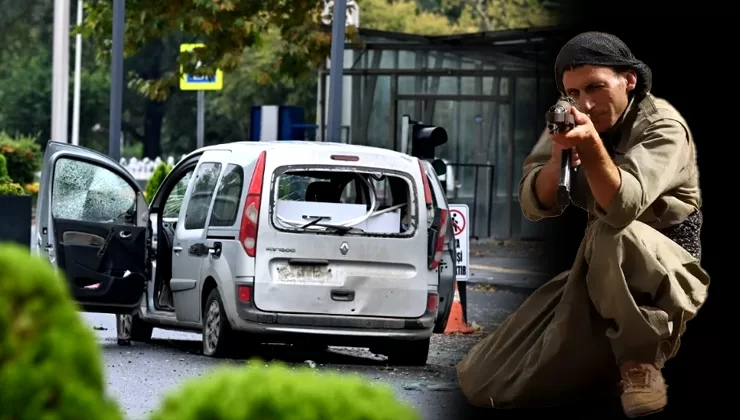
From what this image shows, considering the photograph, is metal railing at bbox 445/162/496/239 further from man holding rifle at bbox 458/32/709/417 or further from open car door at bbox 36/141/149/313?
man holding rifle at bbox 458/32/709/417

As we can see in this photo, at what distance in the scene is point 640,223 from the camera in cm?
308

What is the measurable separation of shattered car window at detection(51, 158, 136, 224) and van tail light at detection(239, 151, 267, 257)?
116 centimetres

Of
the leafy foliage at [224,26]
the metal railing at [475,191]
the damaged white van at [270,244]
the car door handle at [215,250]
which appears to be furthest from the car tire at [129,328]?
the metal railing at [475,191]

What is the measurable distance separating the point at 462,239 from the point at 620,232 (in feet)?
39.6

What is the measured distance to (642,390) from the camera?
3.00m

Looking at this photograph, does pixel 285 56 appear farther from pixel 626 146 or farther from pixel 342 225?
pixel 626 146

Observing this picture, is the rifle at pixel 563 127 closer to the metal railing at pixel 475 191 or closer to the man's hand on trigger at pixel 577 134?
the man's hand on trigger at pixel 577 134

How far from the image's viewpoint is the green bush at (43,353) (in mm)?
1903

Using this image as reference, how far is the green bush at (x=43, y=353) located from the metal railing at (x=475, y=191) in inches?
1125

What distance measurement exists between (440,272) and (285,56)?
12.3m

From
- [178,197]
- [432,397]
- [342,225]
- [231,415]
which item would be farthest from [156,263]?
[231,415]

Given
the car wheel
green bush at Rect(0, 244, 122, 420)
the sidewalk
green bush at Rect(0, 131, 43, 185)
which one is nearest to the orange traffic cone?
the sidewalk

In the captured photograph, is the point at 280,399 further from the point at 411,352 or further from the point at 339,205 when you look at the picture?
the point at 411,352

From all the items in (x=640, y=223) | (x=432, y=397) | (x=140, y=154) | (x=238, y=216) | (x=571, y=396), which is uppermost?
(x=640, y=223)
